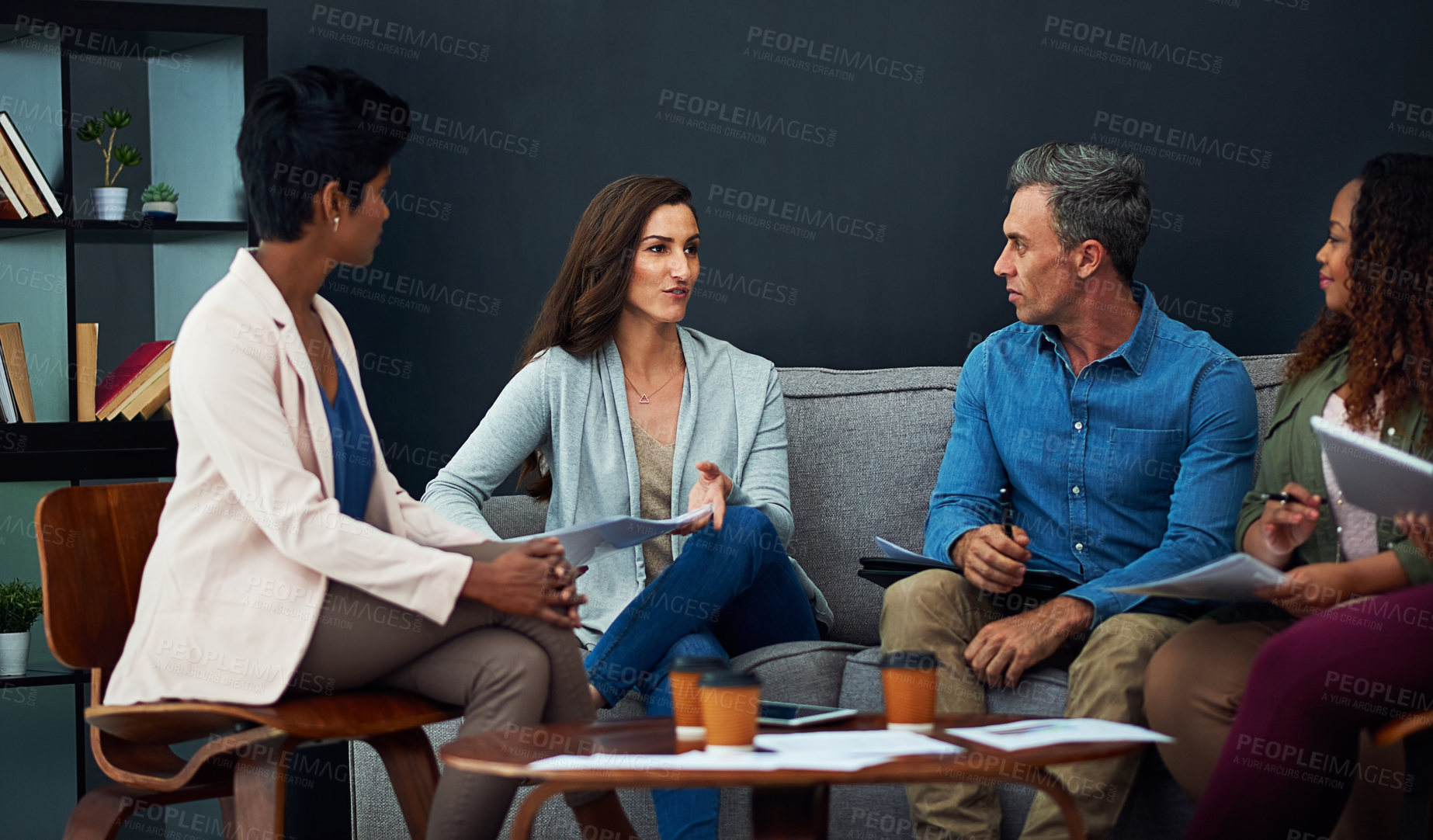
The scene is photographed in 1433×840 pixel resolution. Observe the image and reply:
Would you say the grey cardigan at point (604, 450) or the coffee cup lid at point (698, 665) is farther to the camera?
the grey cardigan at point (604, 450)

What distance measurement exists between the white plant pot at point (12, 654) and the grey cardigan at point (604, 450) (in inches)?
36.7

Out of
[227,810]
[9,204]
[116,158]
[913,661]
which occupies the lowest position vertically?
[227,810]

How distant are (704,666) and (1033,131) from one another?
2152 millimetres

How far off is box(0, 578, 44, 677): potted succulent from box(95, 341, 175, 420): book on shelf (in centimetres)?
39

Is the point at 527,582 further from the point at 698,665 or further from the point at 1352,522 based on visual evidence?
the point at 1352,522

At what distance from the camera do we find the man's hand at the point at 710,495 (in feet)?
7.08

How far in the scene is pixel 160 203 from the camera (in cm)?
277

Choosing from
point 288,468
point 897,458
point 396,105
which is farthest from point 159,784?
point 897,458

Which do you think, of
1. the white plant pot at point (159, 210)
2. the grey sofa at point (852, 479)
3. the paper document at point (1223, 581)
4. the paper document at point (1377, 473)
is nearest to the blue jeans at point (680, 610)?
the grey sofa at point (852, 479)

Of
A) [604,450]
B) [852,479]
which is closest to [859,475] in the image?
[852,479]

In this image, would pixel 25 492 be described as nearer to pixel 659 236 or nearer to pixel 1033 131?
→ pixel 659 236

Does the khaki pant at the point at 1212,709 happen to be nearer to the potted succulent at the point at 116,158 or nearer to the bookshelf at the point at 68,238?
the bookshelf at the point at 68,238

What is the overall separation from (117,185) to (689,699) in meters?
2.25

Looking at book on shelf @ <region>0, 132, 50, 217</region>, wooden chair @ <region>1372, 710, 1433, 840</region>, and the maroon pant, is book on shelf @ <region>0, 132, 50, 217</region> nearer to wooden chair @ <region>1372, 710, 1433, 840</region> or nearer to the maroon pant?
the maroon pant
